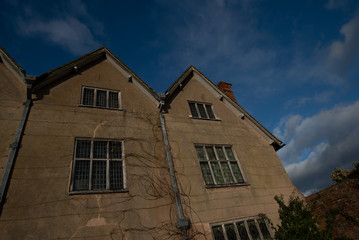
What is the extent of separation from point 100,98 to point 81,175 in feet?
13.4

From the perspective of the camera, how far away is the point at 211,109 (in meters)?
12.3

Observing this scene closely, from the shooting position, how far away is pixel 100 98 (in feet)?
31.8

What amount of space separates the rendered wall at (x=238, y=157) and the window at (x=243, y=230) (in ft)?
0.75

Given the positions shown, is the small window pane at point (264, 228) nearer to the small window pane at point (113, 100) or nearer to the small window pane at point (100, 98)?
the small window pane at point (113, 100)

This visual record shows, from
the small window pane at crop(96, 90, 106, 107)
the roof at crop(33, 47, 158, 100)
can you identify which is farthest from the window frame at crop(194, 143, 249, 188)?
the small window pane at crop(96, 90, 106, 107)

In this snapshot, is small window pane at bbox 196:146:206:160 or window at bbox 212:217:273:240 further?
small window pane at bbox 196:146:206:160

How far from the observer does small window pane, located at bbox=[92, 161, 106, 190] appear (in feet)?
23.2

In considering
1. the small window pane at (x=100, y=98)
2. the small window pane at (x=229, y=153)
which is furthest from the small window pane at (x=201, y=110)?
the small window pane at (x=100, y=98)

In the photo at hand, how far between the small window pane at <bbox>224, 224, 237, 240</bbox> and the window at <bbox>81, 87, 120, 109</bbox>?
7316mm

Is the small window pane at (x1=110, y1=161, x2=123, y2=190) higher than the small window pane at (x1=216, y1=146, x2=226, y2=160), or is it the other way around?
the small window pane at (x1=216, y1=146, x2=226, y2=160)

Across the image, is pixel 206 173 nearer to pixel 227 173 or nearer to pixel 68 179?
pixel 227 173

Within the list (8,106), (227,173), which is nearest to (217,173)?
(227,173)

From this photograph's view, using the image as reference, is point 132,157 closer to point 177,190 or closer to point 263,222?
point 177,190

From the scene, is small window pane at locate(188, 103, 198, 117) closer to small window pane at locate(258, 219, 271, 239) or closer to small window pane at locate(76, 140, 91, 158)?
small window pane at locate(76, 140, 91, 158)
